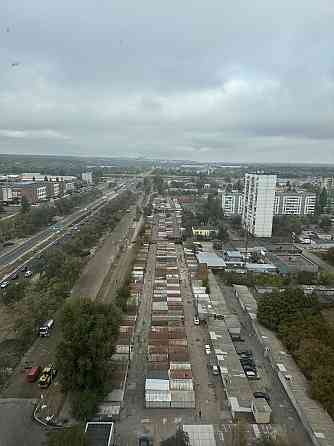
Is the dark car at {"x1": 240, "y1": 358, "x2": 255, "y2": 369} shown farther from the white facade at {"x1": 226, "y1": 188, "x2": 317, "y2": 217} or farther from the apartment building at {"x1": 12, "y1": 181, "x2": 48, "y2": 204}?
the apartment building at {"x1": 12, "y1": 181, "x2": 48, "y2": 204}

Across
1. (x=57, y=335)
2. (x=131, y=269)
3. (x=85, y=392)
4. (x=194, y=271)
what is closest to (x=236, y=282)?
(x=194, y=271)

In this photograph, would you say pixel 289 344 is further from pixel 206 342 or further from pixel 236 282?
pixel 236 282

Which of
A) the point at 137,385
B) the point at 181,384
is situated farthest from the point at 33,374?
the point at 181,384

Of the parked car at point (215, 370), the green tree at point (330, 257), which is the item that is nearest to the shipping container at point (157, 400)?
the parked car at point (215, 370)

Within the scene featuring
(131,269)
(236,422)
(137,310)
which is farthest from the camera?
(131,269)

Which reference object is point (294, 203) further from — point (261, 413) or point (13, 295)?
point (261, 413)

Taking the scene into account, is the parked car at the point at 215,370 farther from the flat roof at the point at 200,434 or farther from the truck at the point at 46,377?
the truck at the point at 46,377
